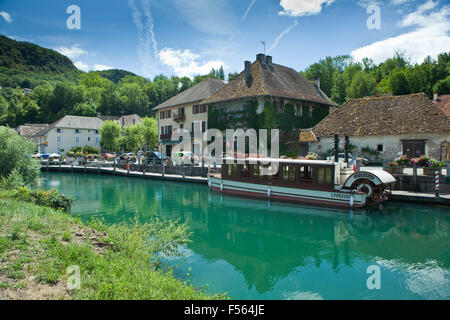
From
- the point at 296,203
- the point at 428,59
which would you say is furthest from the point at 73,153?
the point at 428,59

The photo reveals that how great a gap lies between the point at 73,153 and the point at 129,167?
24.4m

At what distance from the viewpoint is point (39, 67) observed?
9162 cm

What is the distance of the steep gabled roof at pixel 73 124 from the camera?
6769cm

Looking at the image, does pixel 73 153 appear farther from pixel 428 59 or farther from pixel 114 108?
pixel 428 59

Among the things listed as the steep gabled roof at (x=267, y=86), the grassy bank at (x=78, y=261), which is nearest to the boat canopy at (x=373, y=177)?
the grassy bank at (x=78, y=261)

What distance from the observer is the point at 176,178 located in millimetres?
32875

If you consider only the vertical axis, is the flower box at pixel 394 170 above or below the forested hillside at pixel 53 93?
below

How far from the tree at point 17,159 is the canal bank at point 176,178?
14164 millimetres

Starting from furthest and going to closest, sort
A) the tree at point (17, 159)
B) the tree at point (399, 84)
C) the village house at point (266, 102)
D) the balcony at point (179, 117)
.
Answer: the tree at point (399, 84) < the balcony at point (179, 117) < the village house at point (266, 102) < the tree at point (17, 159)

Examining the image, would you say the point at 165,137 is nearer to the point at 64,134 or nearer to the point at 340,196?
the point at 64,134

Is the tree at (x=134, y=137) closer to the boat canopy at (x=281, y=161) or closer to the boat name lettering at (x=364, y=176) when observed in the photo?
the boat canopy at (x=281, y=161)

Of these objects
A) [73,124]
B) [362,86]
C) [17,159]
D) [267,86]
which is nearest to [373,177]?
[267,86]
